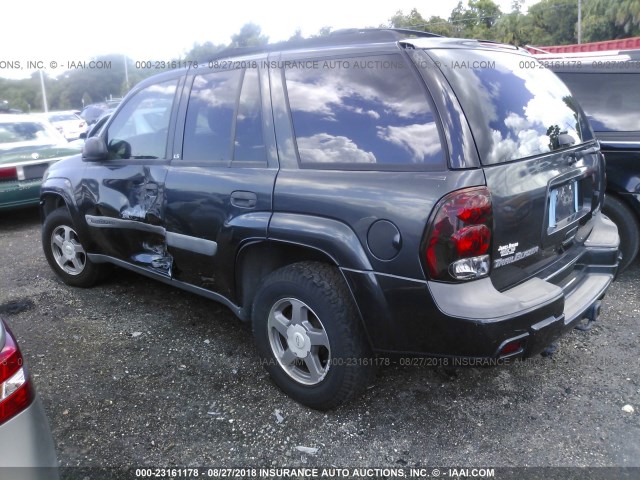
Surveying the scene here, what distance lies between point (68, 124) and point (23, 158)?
12.4m

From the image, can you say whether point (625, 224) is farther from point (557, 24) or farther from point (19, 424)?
point (557, 24)

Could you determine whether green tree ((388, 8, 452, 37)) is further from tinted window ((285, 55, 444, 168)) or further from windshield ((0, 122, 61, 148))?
tinted window ((285, 55, 444, 168))

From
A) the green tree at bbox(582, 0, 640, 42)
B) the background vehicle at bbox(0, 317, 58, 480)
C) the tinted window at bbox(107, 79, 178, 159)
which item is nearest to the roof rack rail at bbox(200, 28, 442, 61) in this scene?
the tinted window at bbox(107, 79, 178, 159)

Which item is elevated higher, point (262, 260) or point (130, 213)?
point (130, 213)

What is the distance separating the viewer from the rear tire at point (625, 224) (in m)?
4.49

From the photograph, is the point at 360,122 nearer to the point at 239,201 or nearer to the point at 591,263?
the point at 239,201

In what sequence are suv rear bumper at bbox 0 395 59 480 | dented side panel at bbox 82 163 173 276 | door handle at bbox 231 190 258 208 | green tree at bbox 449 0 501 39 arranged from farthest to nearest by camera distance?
green tree at bbox 449 0 501 39 → dented side panel at bbox 82 163 173 276 → door handle at bbox 231 190 258 208 → suv rear bumper at bbox 0 395 59 480

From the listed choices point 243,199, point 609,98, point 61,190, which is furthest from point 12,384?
point 609,98

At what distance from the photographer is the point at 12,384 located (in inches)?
69.1

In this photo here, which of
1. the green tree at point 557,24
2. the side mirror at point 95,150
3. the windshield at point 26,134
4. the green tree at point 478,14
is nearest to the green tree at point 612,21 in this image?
the green tree at point 557,24

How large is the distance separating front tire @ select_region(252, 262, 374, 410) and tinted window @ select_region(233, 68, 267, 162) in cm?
70

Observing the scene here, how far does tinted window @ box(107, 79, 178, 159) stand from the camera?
3695 millimetres

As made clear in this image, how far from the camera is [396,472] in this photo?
8.17 feet

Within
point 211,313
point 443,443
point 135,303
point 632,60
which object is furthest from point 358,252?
point 632,60
